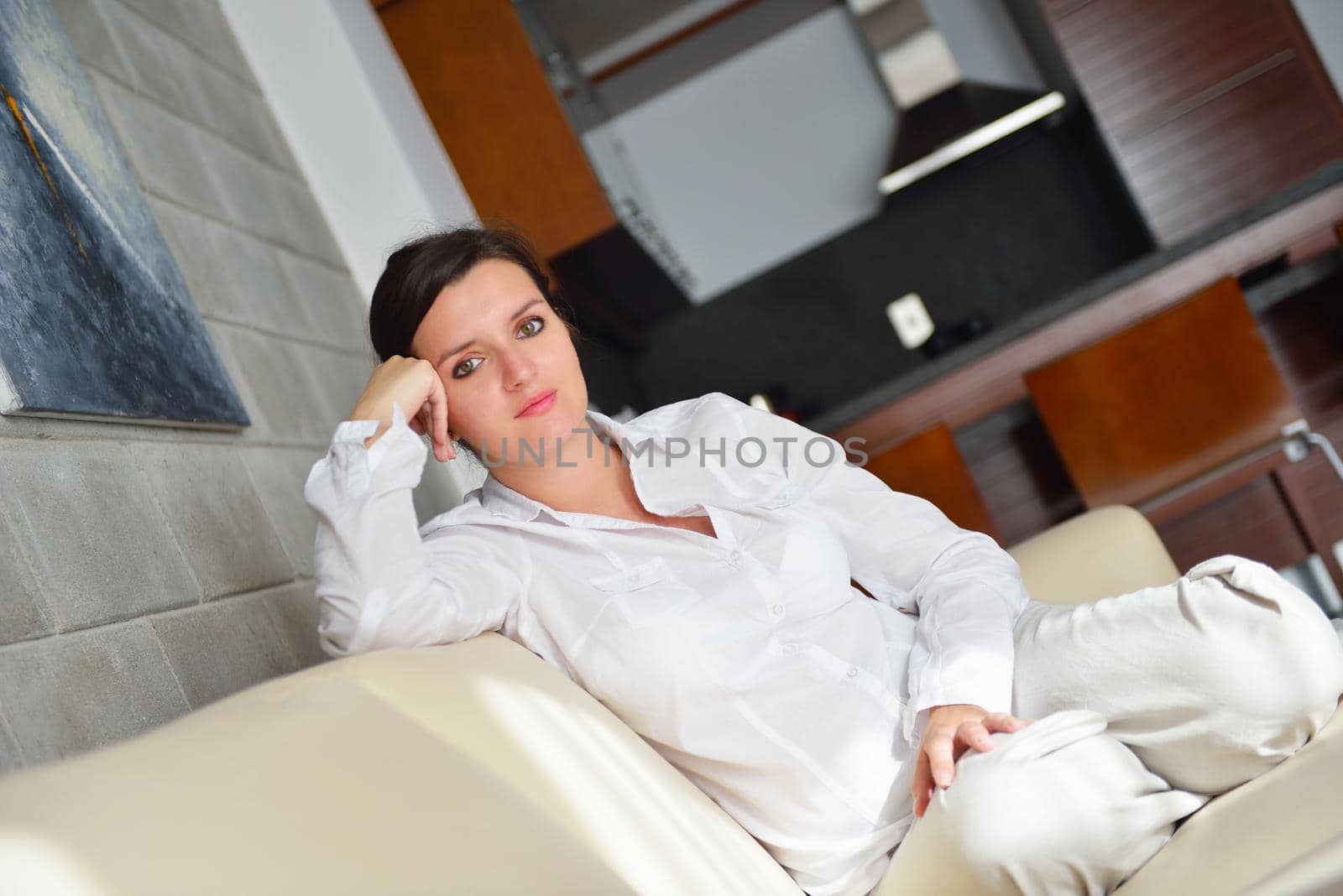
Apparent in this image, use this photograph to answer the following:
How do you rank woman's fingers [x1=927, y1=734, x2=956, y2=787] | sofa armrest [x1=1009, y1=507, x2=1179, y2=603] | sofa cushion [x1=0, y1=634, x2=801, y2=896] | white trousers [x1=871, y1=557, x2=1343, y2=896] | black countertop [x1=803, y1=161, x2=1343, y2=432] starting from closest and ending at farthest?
1. sofa cushion [x1=0, y1=634, x2=801, y2=896]
2. white trousers [x1=871, y1=557, x2=1343, y2=896]
3. woman's fingers [x1=927, y1=734, x2=956, y2=787]
4. sofa armrest [x1=1009, y1=507, x2=1179, y2=603]
5. black countertop [x1=803, y1=161, x2=1343, y2=432]

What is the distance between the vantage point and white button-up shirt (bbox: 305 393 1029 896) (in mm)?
1239

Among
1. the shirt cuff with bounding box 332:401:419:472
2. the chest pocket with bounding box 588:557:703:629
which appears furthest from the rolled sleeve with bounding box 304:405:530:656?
the chest pocket with bounding box 588:557:703:629

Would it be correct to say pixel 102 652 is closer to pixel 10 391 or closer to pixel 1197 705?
pixel 10 391

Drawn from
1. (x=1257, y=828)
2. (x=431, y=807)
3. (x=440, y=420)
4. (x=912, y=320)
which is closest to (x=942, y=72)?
(x=912, y=320)

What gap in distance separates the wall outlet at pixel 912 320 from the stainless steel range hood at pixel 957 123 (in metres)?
0.51

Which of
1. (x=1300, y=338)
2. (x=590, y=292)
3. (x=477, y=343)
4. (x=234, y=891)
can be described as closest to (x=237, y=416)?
(x=477, y=343)

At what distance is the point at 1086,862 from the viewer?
1.00 metres

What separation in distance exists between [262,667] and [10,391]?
0.57 meters

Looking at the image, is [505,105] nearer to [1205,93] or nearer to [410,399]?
[410,399]

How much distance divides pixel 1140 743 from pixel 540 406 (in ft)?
2.60

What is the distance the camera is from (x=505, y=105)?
358 centimetres

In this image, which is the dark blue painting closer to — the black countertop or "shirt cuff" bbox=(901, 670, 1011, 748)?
"shirt cuff" bbox=(901, 670, 1011, 748)

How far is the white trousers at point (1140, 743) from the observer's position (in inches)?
39.1

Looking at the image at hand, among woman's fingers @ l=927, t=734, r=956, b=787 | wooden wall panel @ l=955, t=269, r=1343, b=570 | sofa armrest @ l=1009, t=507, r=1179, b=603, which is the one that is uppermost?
woman's fingers @ l=927, t=734, r=956, b=787
